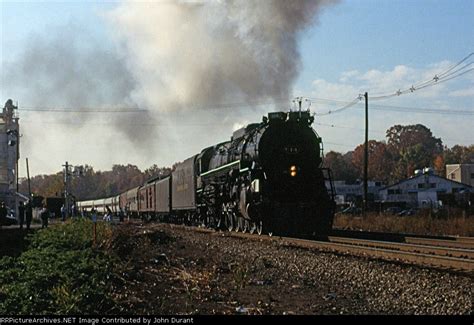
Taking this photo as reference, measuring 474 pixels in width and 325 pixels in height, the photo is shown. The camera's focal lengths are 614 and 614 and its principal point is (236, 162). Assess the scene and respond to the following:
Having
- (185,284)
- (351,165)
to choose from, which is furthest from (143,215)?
(351,165)

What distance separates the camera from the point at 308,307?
25.9ft

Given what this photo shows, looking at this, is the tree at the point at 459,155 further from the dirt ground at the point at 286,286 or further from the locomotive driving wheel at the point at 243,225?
the dirt ground at the point at 286,286

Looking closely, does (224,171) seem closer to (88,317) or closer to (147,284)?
(147,284)

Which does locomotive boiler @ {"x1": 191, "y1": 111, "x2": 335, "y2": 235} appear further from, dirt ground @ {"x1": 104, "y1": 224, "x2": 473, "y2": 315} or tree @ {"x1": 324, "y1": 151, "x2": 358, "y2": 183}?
tree @ {"x1": 324, "y1": 151, "x2": 358, "y2": 183}

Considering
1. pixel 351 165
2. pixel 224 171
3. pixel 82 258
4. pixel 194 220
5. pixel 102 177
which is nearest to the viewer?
pixel 82 258

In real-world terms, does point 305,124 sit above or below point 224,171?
above

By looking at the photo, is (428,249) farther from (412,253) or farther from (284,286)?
(284,286)

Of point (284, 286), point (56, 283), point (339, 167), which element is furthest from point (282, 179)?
point (339, 167)

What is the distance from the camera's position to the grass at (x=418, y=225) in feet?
77.4

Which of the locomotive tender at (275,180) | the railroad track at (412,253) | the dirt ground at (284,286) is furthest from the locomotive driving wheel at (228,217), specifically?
the dirt ground at (284,286)

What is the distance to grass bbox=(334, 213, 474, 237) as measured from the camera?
23.6 m

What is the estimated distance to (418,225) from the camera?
25.5 m

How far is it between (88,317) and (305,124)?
14537mm

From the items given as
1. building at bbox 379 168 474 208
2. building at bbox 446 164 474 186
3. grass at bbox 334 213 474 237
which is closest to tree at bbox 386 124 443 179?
building at bbox 446 164 474 186
